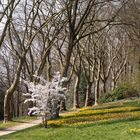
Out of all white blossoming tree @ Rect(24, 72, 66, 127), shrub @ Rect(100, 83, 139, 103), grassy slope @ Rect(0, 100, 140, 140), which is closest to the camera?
grassy slope @ Rect(0, 100, 140, 140)

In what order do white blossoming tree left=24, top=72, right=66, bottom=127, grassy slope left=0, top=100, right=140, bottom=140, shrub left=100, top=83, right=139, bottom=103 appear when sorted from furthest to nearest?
1. shrub left=100, top=83, right=139, bottom=103
2. white blossoming tree left=24, top=72, right=66, bottom=127
3. grassy slope left=0, top=100, right=140, bottom=140

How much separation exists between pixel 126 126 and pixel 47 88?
165 inches

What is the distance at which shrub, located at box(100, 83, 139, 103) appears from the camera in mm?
40750

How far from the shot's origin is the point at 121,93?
4100cm

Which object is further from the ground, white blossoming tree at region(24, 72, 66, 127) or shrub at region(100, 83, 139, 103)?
shrub at region(100, 83, 139, 103)

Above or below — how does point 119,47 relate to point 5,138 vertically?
above

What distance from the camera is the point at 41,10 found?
3278cm

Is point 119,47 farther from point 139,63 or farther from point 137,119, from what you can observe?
point 137,119

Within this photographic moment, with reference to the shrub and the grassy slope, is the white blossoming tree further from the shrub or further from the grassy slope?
the shrub

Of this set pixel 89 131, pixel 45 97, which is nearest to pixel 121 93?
pixel 45 97

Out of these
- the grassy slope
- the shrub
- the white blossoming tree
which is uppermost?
the shrub

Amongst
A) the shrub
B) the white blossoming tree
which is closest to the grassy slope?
the white blossoming tree

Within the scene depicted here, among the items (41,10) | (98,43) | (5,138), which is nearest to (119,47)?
(98,43)

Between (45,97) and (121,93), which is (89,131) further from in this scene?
(121,93)
